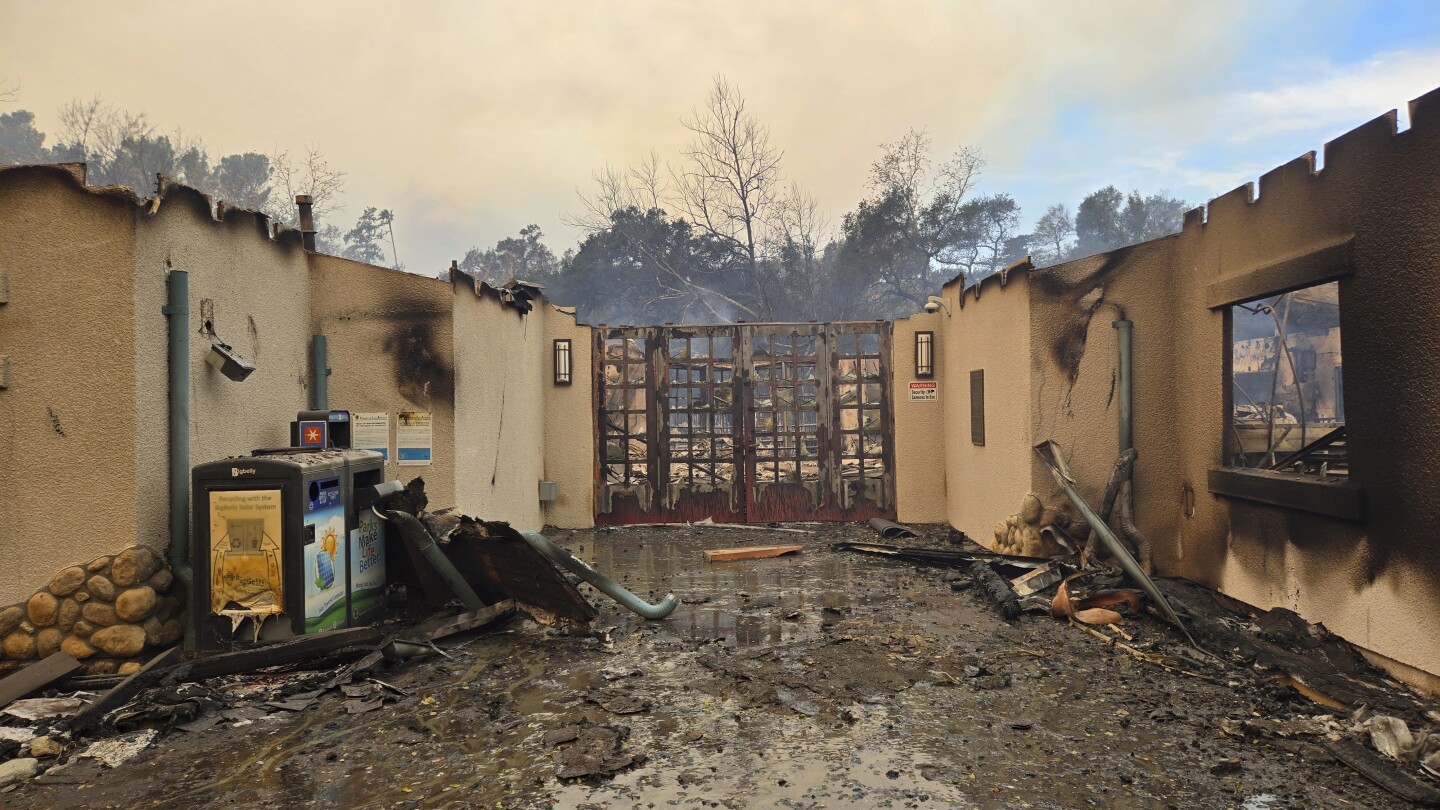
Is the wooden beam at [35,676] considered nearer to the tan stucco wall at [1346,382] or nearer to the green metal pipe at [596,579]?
the green metal pipe at [596,579]

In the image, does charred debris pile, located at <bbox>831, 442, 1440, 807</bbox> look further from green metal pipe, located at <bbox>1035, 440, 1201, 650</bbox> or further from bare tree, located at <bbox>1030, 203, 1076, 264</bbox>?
bare tree, located at <bbox>1030, 203, 1076, 264</bbox>

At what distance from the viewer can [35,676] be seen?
15.9 ft

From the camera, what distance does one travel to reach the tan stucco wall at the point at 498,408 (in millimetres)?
8469

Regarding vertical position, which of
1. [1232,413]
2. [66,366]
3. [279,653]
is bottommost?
[279,653]

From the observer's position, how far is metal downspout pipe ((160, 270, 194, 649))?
5488 mm

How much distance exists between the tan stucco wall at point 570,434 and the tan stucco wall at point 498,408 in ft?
0.45

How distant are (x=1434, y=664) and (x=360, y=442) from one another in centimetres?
784

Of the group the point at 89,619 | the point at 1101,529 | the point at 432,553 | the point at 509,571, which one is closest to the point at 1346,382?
the point at 1101,529

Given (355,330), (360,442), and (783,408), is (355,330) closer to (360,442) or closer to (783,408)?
(360,442)

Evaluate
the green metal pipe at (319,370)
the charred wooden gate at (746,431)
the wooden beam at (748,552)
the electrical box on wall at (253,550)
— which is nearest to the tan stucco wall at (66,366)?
the electrical box on wall at (253,550)

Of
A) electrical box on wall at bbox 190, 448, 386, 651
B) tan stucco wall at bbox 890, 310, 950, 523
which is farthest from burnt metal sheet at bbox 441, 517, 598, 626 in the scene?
tan stucco wall at bbox 890, 310, 950, 523

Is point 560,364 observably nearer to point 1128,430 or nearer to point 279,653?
point 279,653

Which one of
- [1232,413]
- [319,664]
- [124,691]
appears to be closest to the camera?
[124,691]

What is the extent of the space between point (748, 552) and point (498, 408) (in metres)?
3.28
